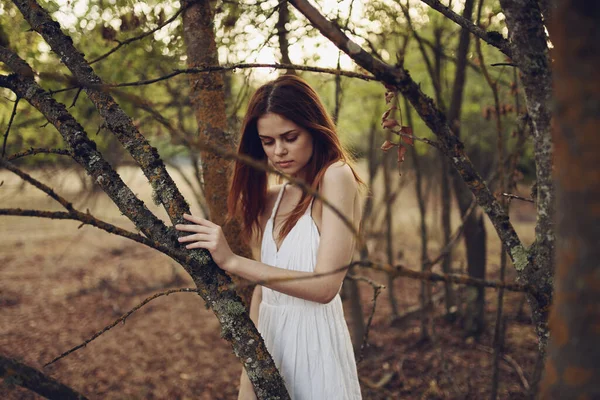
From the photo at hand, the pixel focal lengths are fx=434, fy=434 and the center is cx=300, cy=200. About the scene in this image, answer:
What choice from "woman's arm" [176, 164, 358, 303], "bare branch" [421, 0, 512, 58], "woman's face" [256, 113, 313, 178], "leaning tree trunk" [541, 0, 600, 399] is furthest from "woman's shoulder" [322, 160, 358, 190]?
"leaning tree trunk" [541, 0, 600, 399]

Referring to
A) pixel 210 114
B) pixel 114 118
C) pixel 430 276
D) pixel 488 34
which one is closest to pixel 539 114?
pixel 488 34

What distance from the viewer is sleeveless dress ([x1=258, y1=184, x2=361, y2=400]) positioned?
74.9 inches

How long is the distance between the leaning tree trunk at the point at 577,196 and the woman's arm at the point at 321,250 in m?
0.88

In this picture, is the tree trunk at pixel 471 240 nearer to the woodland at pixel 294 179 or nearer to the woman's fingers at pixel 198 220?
the woodland at pixel 294 179

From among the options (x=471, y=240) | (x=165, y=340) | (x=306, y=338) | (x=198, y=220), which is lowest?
(x=165, y=340)

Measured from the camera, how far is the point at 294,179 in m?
0.84

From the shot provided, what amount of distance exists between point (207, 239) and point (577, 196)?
Answer: 1113 mm

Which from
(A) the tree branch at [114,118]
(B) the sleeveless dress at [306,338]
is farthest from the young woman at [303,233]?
(A) the tree branch at [114,118]

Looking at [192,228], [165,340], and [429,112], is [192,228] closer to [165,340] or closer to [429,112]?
[429,112]

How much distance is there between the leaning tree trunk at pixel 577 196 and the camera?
1.87 feet

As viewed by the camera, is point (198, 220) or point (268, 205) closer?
point (198, 220)

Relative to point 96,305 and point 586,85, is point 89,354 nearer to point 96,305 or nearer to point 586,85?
point 96,305

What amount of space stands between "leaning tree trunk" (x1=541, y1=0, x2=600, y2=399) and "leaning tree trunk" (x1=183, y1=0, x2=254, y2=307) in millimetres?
1807

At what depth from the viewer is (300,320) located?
1.97 metres
